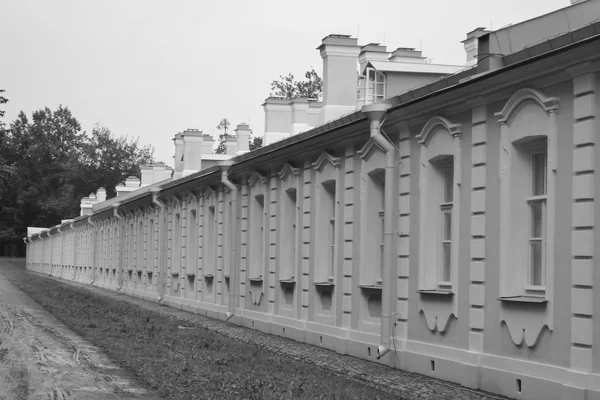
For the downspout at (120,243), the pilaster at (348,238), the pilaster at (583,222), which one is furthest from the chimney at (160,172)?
the pilaster at (583,222)

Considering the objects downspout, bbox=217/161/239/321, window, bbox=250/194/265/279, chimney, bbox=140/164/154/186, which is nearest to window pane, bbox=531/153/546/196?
window, bbox=250/194/265/279

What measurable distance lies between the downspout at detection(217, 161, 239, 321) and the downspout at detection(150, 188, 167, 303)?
979 centimetres

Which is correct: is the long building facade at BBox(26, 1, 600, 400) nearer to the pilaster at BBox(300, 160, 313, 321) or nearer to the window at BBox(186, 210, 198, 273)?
the pilaster at BBox(300, 160, 313, 321)

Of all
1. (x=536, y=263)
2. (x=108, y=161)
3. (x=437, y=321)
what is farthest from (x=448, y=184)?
(x=108, y=161)

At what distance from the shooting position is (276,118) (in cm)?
2905

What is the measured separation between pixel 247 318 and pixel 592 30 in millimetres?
15610

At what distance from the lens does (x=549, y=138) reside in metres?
11.6

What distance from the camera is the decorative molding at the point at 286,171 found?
70.3 feet

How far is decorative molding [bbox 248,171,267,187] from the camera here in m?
24.1

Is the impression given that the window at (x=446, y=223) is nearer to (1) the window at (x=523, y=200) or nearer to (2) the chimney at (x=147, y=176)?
(1) the window at (x=523, y=200)

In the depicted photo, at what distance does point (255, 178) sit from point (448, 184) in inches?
408

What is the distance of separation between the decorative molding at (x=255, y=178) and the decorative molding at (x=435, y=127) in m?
9.15

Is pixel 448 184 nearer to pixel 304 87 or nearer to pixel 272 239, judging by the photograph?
pixel 272 239

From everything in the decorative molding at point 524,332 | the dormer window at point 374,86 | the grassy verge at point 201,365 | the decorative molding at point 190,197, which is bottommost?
the grassy verge at point 201,365
